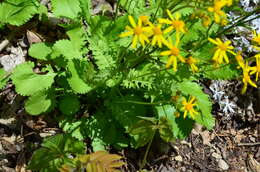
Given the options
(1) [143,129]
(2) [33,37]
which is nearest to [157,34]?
(1) [143,129]

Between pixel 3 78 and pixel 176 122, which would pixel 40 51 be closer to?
pixel 3 78

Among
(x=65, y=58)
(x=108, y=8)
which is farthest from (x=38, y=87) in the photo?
(x=108, y=8)

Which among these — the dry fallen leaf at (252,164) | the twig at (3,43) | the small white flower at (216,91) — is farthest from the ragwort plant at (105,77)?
the dry fallen leaf at (252,164)

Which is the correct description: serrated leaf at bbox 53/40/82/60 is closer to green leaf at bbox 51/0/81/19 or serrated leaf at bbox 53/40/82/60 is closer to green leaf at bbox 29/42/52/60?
green leaf at bbox 29/42/52/60

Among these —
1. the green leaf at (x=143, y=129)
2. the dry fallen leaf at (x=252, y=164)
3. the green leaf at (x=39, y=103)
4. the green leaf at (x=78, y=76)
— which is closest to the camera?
the green leaf at (x=143, y=129)

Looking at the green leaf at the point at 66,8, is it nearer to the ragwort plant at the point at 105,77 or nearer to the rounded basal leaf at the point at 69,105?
the ragwort plant at the point at 105,77

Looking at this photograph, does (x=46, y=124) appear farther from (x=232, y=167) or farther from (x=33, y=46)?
(x=232, y=167)

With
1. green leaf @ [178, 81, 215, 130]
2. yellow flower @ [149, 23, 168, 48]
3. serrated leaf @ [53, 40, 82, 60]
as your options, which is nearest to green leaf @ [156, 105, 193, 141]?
green leaf @ [178, 81, 215, 130]
